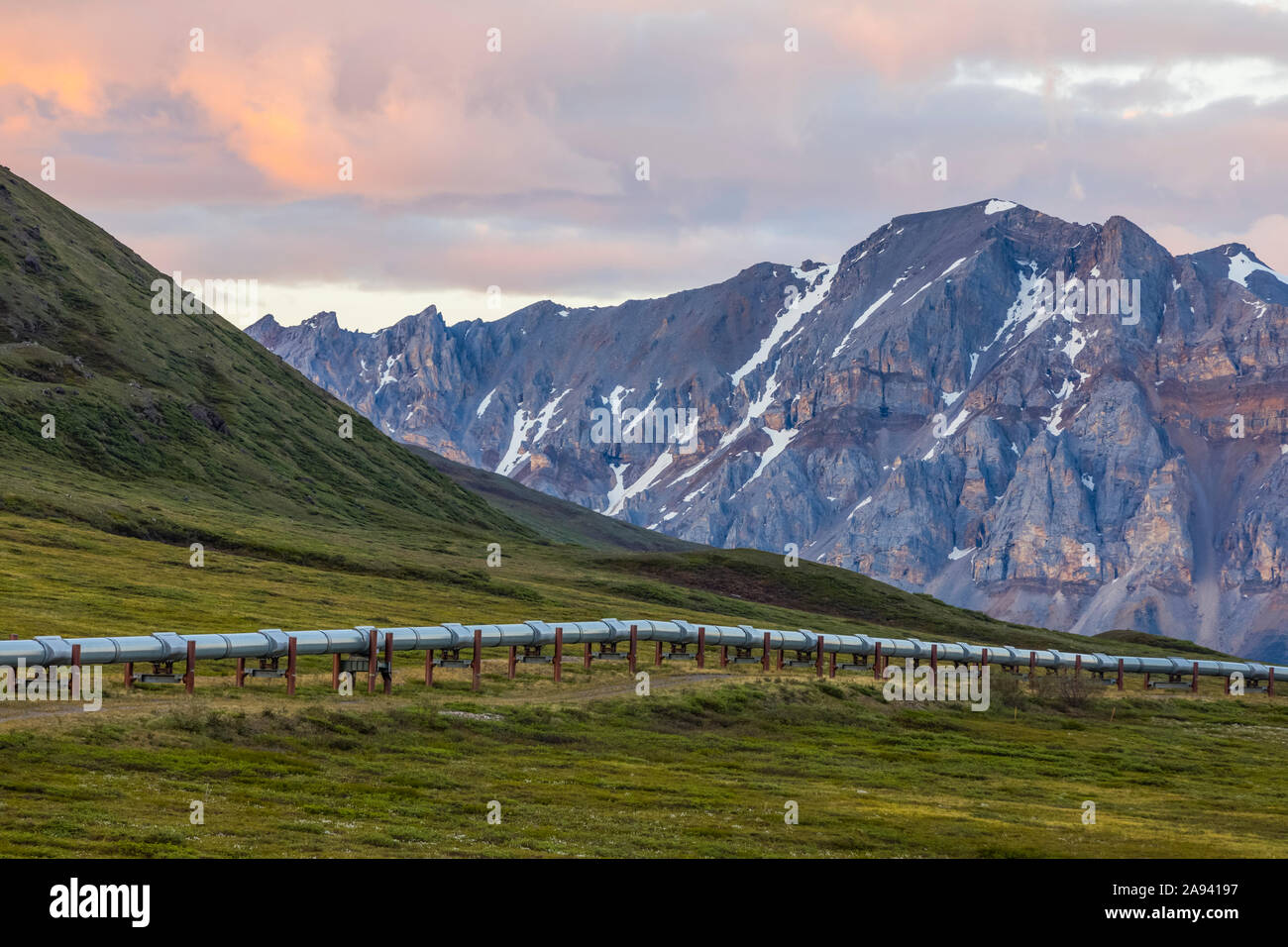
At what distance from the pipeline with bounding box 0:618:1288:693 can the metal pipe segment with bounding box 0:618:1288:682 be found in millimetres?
59

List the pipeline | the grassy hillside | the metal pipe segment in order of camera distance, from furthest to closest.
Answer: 1. the pipeline
2. the metal pipe segment
3. the grassy hillside

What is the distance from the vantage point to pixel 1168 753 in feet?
293

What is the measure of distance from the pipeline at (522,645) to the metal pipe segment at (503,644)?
59 millimetres

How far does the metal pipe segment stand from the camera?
6700 centimetres

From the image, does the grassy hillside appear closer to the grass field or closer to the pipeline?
the grass field

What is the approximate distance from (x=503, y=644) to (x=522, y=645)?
1394 mm

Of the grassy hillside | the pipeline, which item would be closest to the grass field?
the grassy hillside

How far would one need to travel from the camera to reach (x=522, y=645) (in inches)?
3558

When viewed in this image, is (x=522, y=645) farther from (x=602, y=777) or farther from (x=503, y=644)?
(x=602, y=777)

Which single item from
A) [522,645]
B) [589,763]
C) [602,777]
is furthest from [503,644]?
[602,777]

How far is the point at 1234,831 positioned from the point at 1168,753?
106 feet

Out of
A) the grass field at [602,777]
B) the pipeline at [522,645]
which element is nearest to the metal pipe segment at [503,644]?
the pipeline at [522,645]

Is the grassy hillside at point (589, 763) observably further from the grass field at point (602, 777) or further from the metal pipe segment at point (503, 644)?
the metal pipe segment at point (503, 644)
